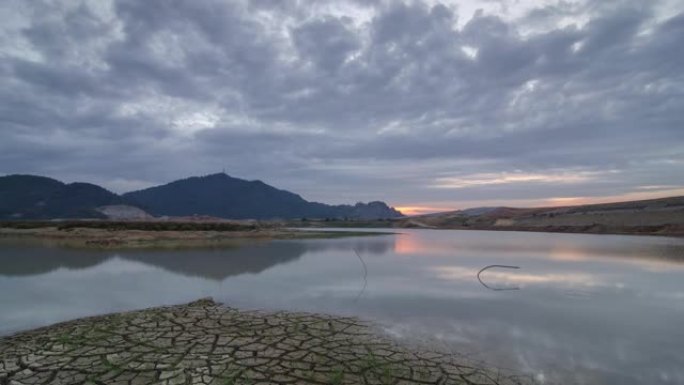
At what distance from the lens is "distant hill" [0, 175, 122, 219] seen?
4793 inches

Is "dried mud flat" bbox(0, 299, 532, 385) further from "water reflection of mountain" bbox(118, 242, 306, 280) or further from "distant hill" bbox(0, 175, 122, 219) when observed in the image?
"distant hill" bbox(0, 175, 122, 219)

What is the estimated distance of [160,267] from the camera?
17.3 meters

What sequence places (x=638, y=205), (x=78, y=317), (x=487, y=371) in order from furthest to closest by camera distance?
(x=638, y=205) < (x=78, y=317) < (x=487, y=371)

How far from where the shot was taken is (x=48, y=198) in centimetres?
13488

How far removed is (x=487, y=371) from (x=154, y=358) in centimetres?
489

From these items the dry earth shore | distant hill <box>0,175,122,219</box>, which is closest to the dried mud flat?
the dry earth shore

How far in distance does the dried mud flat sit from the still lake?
0.94 meters

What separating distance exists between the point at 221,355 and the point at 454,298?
23.4ft

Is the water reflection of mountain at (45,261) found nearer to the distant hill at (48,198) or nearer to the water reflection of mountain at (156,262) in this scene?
the water reflection of mountain at (156,262)

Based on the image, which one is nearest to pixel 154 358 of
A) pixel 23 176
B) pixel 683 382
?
pixel 683 382

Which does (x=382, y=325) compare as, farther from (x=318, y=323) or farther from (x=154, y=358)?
(x=154, y=358)

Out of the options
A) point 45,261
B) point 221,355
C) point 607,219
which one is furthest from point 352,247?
point 607,219

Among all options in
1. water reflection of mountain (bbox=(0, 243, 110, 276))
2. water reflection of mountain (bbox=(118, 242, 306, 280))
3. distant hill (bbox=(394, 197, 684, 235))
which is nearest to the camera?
water reflection of mountain (bbox=(0, 243, 110, 276))

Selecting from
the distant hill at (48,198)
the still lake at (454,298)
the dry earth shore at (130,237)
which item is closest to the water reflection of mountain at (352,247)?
the dry earth shore at (130,237)
